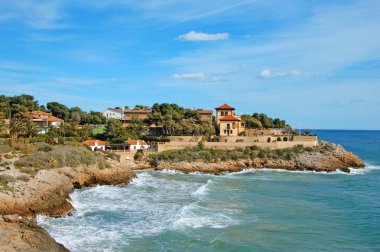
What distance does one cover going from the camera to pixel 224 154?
57250 millimetres

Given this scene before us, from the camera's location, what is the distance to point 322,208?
1268 inches

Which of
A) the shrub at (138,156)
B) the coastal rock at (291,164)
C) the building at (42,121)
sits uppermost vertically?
the building at (42,121)

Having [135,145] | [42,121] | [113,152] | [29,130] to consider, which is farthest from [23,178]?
[42,121]

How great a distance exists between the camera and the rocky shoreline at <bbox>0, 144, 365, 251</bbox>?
67.8 feet

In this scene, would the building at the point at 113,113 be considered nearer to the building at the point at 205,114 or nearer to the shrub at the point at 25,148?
the building at the point at 205,114

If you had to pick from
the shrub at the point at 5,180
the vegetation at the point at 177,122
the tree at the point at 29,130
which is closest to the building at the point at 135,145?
the vegetation at the point at 177,122

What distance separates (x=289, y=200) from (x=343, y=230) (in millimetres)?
9103

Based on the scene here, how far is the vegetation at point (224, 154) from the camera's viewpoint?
55.3 meters

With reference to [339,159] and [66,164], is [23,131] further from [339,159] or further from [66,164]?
[339,159]

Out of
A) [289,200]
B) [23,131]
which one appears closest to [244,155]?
[289,200]

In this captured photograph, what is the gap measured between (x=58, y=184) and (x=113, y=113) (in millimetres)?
59005

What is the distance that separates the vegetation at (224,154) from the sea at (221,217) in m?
10.4

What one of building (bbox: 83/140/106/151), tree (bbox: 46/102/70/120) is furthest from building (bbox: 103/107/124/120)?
building (bbox: 83/140/106/151)

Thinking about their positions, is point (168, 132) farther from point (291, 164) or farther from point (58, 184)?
point (58, 184)
